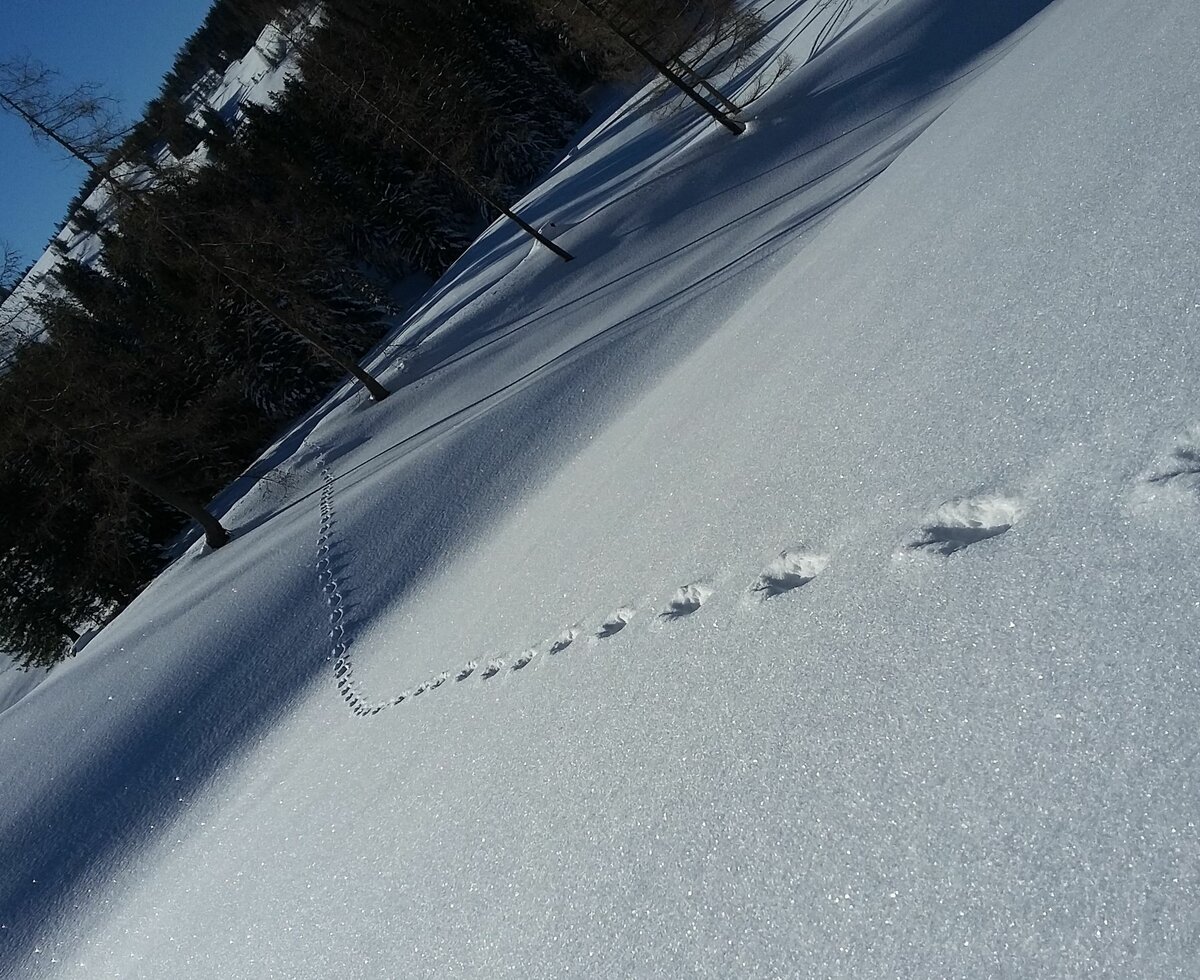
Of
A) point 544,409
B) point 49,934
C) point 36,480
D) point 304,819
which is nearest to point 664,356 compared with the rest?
point 544,409

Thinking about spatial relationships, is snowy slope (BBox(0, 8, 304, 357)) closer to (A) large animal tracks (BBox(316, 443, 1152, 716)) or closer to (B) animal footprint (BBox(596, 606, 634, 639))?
(A) large animal tracks (BBox(316, 443, 1152, 716))

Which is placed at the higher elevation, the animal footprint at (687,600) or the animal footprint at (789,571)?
the animal footprint at (789,571)

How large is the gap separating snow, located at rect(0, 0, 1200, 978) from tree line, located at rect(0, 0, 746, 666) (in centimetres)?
885

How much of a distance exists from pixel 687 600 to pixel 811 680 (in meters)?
1.10

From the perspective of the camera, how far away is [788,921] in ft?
5.77

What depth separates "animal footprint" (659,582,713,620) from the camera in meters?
3.27

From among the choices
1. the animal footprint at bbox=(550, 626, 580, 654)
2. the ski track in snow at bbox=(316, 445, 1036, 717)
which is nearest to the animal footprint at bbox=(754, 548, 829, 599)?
the ski track in snow at bbox=(316, 445, 1036, 717)

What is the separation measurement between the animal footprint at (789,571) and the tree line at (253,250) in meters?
13.9

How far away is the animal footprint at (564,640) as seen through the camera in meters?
4.10

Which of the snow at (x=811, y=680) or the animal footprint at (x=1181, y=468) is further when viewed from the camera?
the animal footprint at (x=1181, y=468)

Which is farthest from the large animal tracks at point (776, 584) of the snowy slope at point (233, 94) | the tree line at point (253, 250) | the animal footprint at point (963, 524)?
the snowy slope at point (233, 94)

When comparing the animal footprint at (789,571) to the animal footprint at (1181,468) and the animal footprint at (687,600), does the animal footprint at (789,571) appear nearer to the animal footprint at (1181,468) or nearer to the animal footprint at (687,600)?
the animal footprint at (687,600)

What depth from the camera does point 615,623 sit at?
3.81 metres

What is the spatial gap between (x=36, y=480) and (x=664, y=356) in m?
18.7
